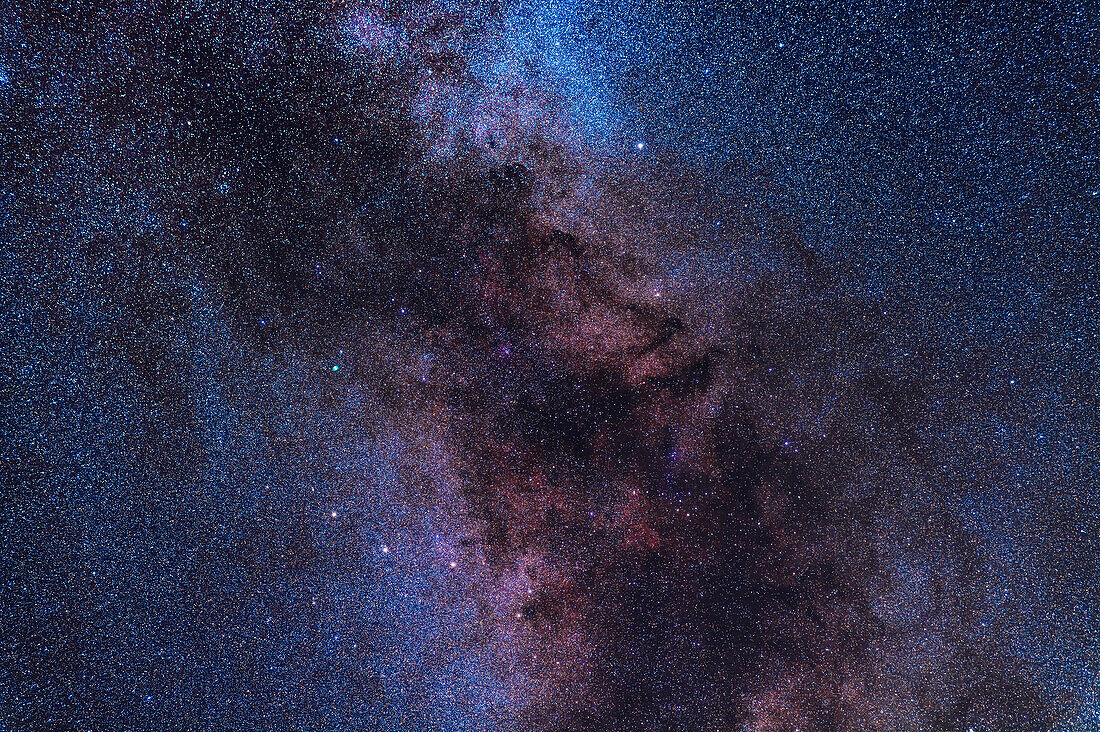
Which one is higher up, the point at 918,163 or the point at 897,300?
the point at 918,163

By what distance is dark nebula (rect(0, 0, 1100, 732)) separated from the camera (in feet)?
9.36

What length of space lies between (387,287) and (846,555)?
3918 mm

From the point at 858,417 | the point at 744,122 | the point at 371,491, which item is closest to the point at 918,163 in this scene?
the point at 744,122

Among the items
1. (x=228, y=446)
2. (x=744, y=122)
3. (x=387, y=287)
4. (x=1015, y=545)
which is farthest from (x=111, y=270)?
(x=1015, y=545)

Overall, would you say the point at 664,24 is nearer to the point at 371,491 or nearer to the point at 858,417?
the point at 858,417

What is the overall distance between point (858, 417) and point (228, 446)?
459cm

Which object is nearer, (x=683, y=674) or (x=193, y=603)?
(x=193, y=603)

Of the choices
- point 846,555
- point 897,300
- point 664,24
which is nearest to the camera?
point 664,24

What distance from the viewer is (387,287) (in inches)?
126

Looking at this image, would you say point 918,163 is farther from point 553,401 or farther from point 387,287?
point 387,287

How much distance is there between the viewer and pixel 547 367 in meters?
3.34

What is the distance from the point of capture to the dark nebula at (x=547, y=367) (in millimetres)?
2854

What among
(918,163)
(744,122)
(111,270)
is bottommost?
(918,163)

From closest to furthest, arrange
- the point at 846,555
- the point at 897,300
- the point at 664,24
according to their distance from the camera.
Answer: the point at 664,24 < the point at 897,300 < the point at 846,555
